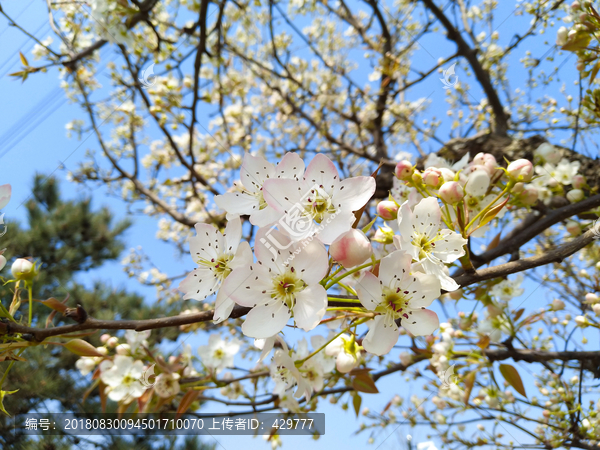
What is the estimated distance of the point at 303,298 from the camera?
475mm

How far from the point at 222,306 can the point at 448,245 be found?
347mm

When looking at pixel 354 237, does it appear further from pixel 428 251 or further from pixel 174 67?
pixel 174 67

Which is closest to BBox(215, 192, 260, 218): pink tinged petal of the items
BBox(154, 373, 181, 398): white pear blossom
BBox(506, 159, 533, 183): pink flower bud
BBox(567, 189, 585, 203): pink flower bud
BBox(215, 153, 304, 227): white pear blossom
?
BBox(215, 153, 304, 227): white pear blossom

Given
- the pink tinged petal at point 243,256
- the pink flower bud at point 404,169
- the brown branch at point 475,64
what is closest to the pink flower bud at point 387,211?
the pink flower bud at point 404,169

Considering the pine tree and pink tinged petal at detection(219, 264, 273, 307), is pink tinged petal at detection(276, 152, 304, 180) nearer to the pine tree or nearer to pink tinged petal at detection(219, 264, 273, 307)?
pink tinged petal at detection(219, 264, 273, 307)

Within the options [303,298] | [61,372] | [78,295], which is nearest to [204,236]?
[303,298]

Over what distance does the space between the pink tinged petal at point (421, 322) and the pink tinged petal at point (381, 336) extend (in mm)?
Result: 20

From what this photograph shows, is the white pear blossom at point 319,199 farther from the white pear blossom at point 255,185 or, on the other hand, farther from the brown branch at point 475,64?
the brown branch at point 475,64

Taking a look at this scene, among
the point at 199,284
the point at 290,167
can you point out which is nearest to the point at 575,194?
the point at 290,167

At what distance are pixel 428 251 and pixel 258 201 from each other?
0.28 meters

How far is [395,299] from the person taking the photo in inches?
19.9

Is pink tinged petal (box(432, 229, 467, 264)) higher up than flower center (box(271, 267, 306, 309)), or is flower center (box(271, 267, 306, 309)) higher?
pink tinged petal (box(432, 229, 467, 264))

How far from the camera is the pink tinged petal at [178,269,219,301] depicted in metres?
0.59

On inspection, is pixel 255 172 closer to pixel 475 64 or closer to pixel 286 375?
pixel 286 375
